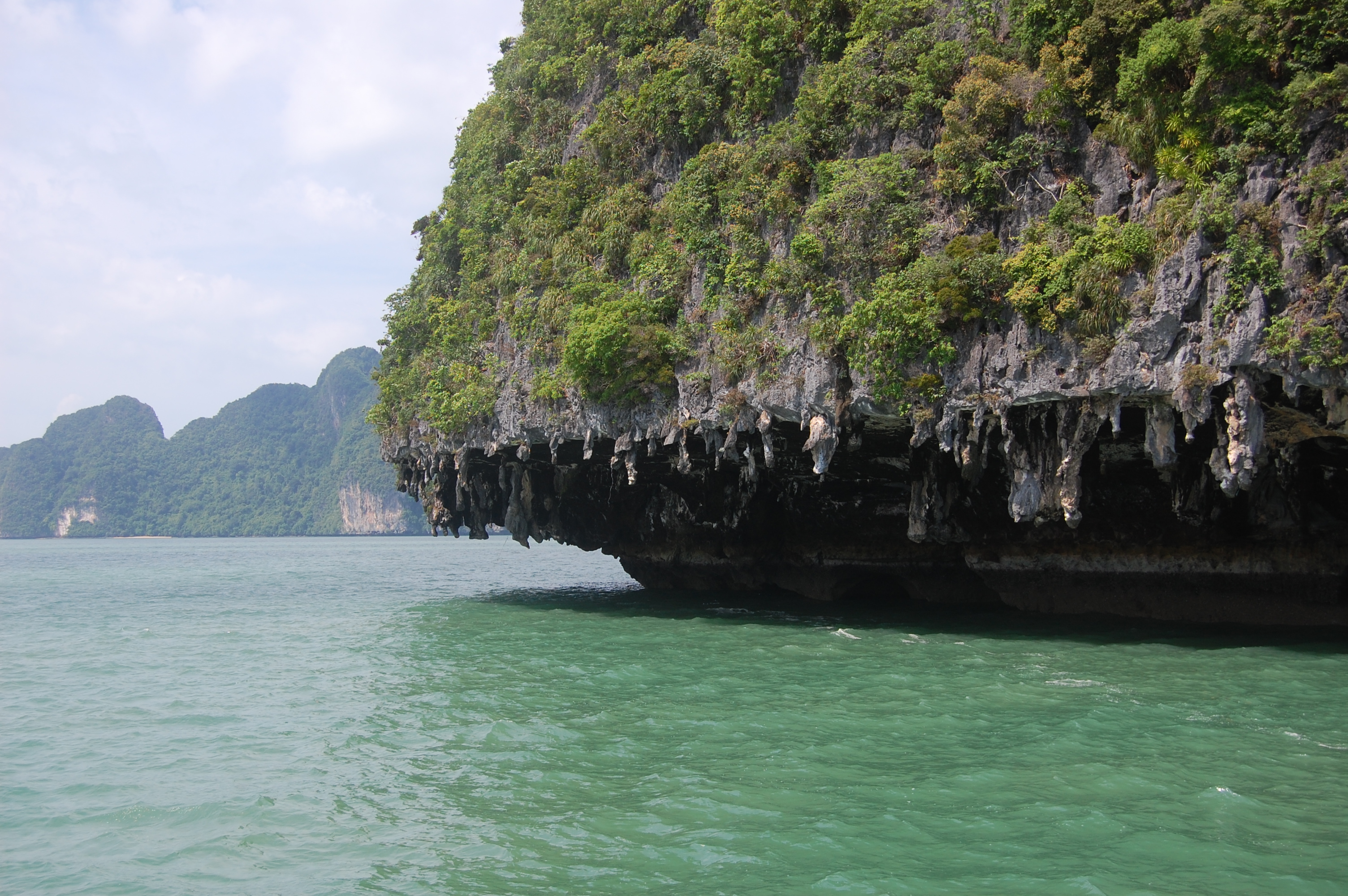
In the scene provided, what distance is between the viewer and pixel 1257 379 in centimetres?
1270

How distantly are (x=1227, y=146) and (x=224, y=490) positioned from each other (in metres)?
154

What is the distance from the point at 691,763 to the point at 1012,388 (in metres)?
8.79

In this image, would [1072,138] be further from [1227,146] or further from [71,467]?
[71,467]

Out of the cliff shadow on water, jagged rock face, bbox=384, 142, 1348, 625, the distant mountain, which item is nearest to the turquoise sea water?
the cliff shadow on water

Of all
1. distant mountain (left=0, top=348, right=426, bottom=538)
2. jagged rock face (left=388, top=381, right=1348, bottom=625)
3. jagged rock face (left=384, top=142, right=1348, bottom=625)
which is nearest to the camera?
jagged rock face (left=384, top=142, right=1348, bottom=625)

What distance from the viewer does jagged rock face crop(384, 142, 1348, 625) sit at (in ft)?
43.4

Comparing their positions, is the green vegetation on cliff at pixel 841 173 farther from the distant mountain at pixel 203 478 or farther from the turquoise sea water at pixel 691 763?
the distant mountain at pixel 203 478

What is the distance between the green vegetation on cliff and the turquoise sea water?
550 centimetres

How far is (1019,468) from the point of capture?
16.1 m

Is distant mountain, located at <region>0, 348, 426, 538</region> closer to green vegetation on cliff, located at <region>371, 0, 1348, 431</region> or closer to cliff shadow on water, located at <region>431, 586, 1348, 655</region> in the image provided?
cliff shadow on water, located at <region>431, 586, 1348, 655</region>

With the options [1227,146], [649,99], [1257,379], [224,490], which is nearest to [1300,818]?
[1257,379]

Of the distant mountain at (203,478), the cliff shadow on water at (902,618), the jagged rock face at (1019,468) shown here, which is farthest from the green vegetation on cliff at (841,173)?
the distant mountain at (203,478)

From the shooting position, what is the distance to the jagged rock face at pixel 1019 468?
13.2 meters

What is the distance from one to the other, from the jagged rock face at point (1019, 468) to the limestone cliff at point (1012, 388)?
5 centimetres
